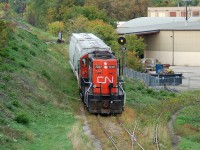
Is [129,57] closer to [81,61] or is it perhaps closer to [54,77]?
[54,77]

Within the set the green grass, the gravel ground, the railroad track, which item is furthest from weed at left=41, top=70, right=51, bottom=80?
the gravel ground

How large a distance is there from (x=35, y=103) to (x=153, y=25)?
2729 inches

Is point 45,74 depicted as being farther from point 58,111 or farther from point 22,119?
point 22,119

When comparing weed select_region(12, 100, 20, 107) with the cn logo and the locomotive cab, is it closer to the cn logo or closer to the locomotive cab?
the locomotive cab

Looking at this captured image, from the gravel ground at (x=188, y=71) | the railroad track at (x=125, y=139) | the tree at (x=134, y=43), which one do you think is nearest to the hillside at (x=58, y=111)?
the railroad track at (x=125, y=139)

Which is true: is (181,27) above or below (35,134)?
above

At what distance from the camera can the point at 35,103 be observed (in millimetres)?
27484

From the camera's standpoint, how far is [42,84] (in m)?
32.6

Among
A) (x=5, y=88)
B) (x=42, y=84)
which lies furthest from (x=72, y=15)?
(x=5, y=88)

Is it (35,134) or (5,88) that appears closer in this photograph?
(35,134)

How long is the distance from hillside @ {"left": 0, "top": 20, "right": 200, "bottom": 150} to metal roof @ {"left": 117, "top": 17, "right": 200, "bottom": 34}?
125 feet

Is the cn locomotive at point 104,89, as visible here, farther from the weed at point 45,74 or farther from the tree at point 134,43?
the tree at point 134,43

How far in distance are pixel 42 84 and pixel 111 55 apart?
17.4 feet

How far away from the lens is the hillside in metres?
21.2
